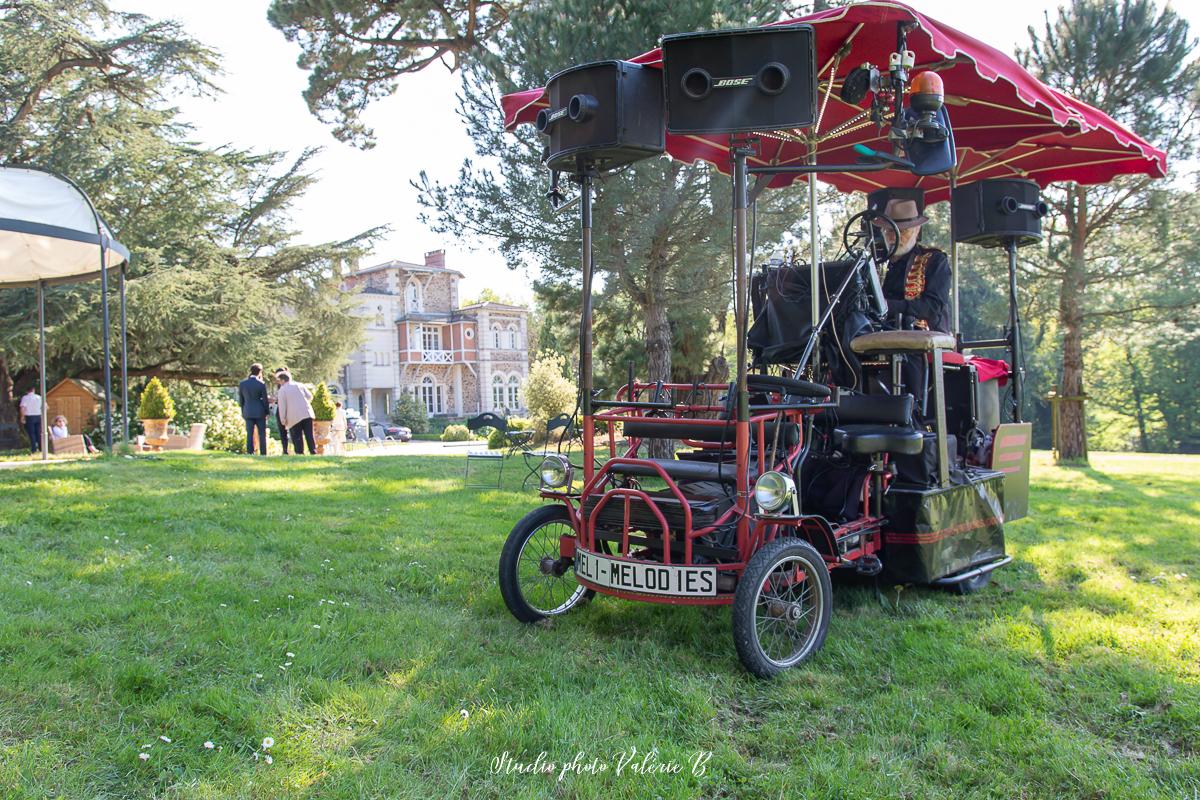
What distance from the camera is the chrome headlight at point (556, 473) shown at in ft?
14.6

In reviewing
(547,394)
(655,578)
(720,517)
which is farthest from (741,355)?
(547,394)

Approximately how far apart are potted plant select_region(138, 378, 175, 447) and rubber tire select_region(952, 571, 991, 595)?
1411cm

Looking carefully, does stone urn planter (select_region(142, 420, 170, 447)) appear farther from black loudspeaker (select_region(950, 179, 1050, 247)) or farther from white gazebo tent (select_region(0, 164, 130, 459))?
black loudspeaker (select_region(950, 179, 1050, 247))

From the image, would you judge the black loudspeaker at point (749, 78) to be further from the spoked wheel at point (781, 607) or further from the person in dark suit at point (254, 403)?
the person in dark suit at point (254, 403)

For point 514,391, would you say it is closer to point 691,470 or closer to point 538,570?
point 538,570

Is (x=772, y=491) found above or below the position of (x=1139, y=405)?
above

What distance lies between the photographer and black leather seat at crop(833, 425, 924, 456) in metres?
4.51

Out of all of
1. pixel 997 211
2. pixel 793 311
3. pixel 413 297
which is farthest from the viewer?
pixel 413 297

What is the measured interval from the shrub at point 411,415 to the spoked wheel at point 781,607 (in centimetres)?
4350

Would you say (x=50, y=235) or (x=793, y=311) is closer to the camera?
(x=793, y=311)

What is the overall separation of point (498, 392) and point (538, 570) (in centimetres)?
4892

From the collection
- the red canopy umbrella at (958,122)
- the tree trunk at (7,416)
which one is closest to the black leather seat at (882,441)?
the red canopy umbrella at (958,122)

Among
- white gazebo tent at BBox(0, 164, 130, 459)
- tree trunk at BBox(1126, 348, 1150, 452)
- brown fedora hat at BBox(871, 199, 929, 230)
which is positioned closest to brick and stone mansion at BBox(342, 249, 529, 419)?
tree trunk at BBox(1126, 348, 1150, 452)

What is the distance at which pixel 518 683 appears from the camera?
3.52 metres
